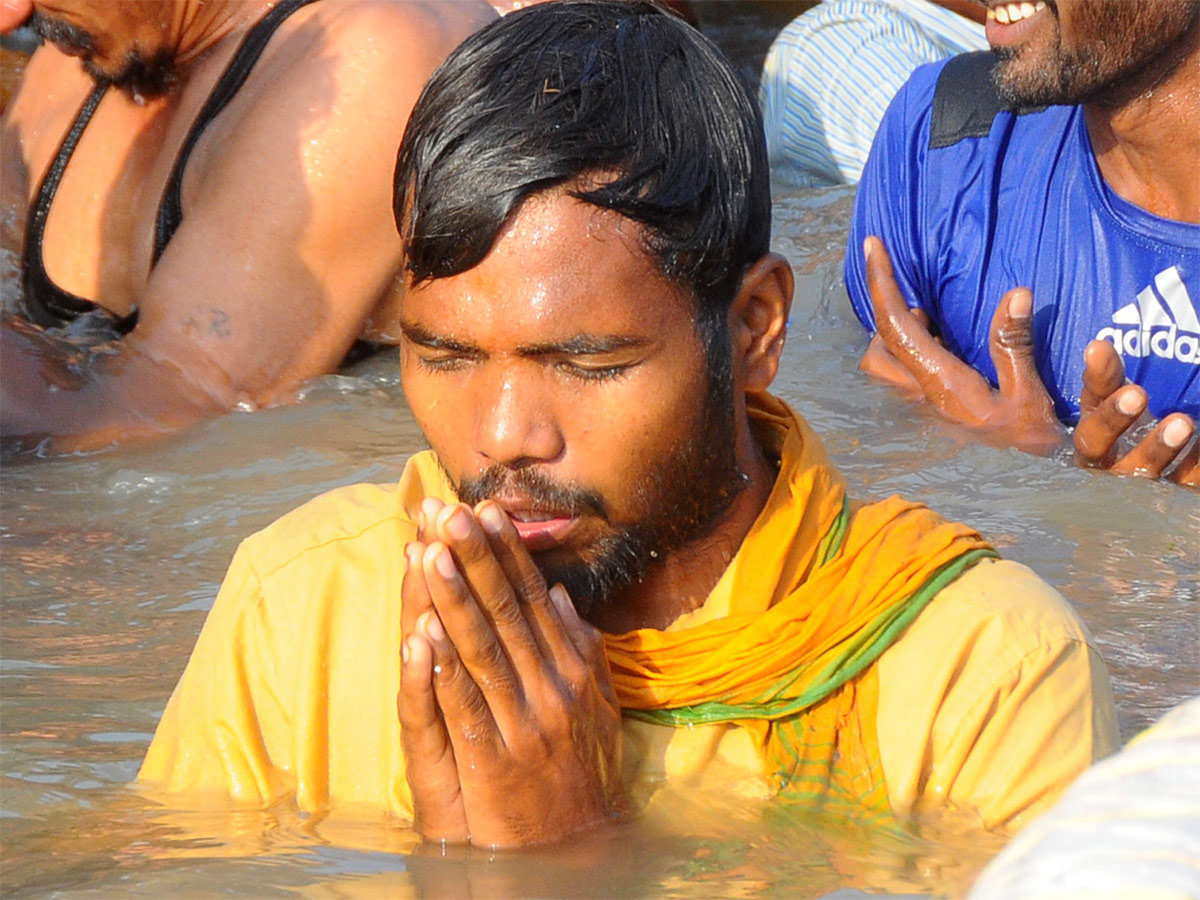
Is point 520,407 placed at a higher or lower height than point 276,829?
higher

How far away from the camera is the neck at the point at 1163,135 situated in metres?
4.38

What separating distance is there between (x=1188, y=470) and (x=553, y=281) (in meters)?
2.53

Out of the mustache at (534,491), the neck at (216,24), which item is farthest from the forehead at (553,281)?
the neck at (216,24)

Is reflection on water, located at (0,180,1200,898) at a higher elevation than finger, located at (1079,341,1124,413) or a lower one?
lower

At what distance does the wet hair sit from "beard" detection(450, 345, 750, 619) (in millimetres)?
113

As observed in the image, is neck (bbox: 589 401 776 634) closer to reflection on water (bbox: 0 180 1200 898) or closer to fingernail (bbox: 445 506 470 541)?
reflection on water (bbox: 0 180 1200 898)

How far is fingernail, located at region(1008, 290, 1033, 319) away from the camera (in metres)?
4.44

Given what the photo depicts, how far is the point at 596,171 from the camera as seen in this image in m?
2.01

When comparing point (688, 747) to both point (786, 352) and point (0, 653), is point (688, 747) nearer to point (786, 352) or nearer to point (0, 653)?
point (0, 653)

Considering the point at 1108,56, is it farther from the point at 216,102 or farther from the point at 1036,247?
the point at 216,102

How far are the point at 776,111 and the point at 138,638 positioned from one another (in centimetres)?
439

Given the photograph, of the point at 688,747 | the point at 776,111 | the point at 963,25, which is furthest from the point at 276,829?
the point at 963,25

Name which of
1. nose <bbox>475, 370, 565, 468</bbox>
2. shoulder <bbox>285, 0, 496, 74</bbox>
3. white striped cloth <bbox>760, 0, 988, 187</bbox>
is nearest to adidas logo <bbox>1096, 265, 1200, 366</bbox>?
shoulder <bbox>285, 0, 496, 74</bbox>

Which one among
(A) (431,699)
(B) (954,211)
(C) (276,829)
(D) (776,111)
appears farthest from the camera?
(D) (776,111)
